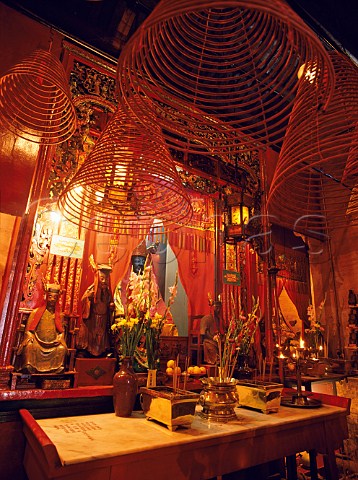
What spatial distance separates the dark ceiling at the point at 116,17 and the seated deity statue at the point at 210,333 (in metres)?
3.23

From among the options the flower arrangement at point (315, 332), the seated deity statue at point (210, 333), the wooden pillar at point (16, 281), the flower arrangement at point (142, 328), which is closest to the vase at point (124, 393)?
the flower arrangement at point (142, 328)

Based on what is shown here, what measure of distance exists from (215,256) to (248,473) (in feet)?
7.62

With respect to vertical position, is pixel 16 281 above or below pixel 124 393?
above

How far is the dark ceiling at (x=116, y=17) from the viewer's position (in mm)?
3343

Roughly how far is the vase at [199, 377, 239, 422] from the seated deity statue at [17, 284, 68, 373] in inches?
42.8

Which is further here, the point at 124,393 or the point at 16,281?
the point at 16,281

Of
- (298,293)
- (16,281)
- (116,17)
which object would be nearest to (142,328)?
(16,281)

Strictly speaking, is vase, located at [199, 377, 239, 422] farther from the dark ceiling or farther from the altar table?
the dark ceiling

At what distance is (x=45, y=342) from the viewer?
7.84 feet

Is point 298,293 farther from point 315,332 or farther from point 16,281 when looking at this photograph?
point 16,281

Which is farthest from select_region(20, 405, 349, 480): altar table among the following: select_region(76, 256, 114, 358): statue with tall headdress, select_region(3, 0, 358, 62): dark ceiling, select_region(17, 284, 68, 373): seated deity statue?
select_region(3, 0, 358, 62): dark ceiling

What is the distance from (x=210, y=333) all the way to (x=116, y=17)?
3.73 m

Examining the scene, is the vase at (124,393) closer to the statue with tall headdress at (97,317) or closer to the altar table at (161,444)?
the altar table at (161,444)

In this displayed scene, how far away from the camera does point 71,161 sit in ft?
10.5
